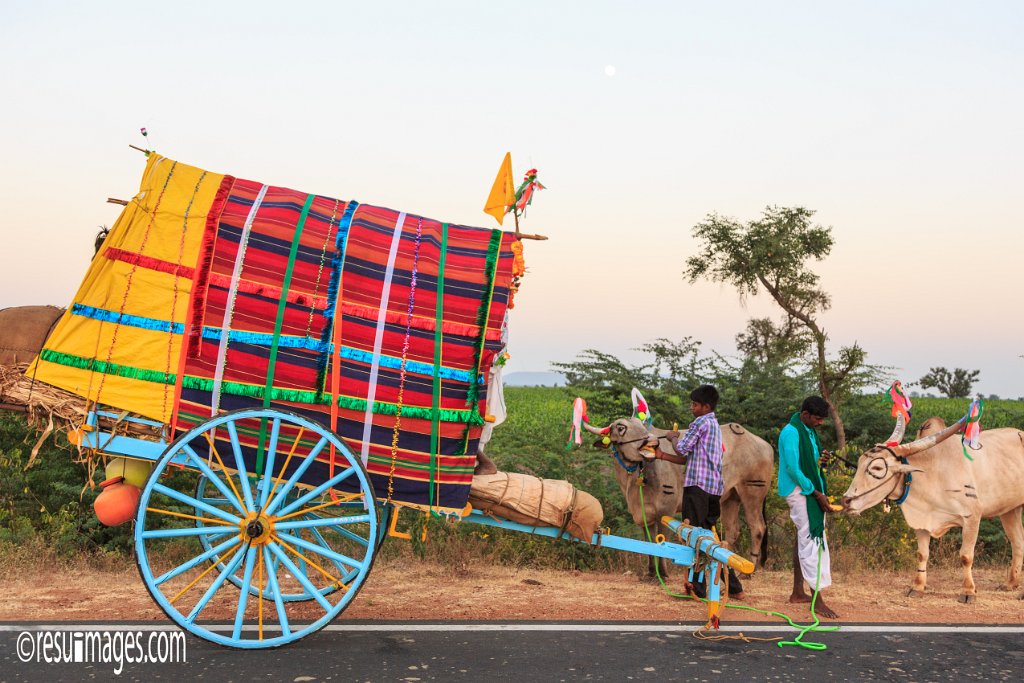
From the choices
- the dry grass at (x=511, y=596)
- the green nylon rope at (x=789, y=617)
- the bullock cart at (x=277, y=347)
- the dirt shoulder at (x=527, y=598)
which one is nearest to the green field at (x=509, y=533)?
the dry grass at (x=511, y=596)

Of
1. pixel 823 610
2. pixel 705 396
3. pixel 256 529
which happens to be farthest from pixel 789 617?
pixel 256 529

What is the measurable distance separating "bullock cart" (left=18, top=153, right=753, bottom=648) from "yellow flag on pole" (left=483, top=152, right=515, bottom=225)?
0.45 m

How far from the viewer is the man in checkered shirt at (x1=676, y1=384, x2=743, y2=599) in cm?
717

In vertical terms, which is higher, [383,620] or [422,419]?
[422,419]

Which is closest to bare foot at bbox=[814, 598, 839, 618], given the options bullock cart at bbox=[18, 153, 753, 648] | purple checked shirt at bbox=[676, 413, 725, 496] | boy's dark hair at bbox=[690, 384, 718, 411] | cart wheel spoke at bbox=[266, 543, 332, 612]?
purple checked shirt at bbox=[676, 413, 725, 496]

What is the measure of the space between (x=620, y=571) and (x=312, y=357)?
14.3ft

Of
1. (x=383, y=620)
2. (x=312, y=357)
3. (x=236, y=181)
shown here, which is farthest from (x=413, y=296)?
(x=383, y=620)

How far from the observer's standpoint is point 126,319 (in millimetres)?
5793

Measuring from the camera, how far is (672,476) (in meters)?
8.02

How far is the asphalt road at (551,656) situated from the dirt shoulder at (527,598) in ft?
1.20

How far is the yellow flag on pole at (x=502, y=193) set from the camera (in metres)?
6.31

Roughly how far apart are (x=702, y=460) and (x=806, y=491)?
0.88 metres

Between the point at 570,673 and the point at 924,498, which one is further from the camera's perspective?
the point at 924,498

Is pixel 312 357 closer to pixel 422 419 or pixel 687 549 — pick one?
pixel 422 419
